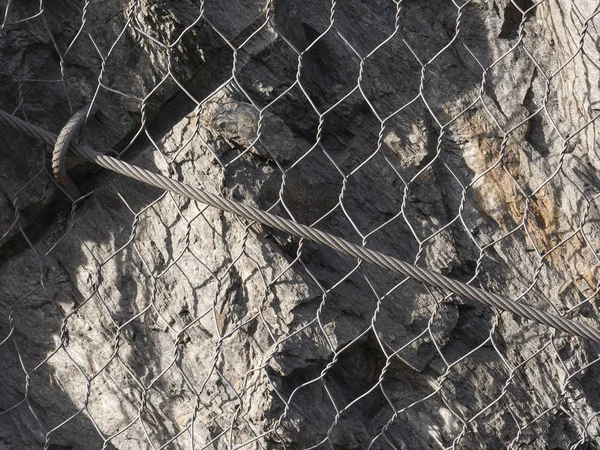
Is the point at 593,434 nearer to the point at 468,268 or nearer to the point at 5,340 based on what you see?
the point at 468,268

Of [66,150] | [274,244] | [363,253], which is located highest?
[66,150]

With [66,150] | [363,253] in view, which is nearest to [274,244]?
[363,253]

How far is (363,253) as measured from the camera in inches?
51.6

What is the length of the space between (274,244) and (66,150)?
384 millimetres

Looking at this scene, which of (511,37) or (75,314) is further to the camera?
(511,37)

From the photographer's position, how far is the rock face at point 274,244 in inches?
55.0

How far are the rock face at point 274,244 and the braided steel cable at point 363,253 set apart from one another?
0.16 feet

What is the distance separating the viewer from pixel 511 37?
160 cm

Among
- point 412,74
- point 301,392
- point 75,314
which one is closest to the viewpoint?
point 301,392

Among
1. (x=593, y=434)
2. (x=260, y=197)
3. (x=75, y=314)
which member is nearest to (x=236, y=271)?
(x=260, y=197)

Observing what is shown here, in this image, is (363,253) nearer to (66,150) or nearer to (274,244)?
(274,244)

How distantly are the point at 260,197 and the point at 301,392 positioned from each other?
337 mm

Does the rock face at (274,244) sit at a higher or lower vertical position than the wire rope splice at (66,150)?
lower

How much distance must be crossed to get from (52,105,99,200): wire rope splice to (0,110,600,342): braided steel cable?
91 mm
